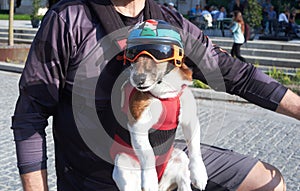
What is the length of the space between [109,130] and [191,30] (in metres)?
0.52

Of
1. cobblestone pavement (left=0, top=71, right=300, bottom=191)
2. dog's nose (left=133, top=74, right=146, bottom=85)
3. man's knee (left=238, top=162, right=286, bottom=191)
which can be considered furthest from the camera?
cobblestone pavement (left=0, top=71, right=300, bottom=191)

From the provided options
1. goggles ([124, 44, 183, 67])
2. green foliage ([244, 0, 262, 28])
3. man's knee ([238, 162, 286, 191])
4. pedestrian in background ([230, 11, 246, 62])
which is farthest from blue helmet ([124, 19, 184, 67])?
green foliage ([244, 0, 262, 28])

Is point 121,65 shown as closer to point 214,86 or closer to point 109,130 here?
point 109,130

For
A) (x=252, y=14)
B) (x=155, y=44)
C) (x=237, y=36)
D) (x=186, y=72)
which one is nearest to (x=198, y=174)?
(x=186, y=72)

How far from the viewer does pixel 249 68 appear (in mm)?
1965

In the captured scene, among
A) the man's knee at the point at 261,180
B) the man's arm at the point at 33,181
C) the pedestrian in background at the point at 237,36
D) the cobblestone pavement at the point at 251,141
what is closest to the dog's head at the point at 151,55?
the man's arm at the point at 33,181

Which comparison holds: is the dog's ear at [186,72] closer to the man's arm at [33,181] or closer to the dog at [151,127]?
the dog at [151,127]

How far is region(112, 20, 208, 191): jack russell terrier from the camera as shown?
1.42 meters

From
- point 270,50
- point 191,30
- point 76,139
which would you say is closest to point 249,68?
point 191,30

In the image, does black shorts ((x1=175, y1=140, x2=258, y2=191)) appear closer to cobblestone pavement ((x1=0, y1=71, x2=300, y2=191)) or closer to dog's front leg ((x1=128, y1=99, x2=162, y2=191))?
dog's front leg ((x1=128, y1=99, x2=162, y2=191))

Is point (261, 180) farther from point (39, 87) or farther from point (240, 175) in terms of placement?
point (39, 87)

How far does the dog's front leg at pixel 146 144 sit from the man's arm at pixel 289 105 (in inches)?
27.3

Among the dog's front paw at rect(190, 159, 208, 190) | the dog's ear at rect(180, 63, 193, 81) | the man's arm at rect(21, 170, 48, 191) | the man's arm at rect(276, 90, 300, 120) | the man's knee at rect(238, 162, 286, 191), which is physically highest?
the dog's ear at rect(180, 63, 193, 81)

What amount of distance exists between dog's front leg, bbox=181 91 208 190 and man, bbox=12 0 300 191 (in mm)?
136
